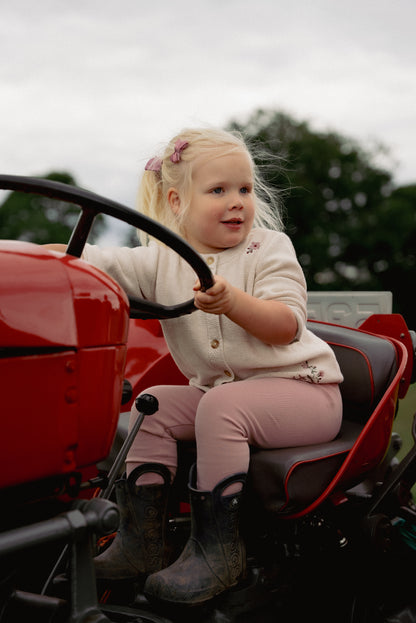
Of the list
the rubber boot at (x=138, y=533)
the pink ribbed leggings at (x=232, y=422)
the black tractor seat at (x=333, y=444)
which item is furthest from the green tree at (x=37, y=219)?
the rubber boot at (x=138, y=533)

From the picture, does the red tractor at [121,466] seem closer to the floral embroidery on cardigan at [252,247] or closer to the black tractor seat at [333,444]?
the black tractor seat at [333,444]

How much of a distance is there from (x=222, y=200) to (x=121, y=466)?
659 millimetres

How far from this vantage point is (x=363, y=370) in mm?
1726

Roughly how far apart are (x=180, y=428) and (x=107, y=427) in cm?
54

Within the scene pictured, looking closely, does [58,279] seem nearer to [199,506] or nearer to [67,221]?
[199,506]

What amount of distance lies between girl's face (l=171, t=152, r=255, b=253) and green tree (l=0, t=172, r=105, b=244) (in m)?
25.0

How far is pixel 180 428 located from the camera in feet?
5.31

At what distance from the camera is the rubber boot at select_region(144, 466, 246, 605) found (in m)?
1.37

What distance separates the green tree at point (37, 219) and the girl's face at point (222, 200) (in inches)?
985

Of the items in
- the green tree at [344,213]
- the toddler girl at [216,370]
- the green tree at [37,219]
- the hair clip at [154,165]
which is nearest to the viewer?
the toddler girl at [216,370]

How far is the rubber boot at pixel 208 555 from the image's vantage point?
137cm

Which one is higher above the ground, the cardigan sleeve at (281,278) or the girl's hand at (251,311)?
the cardigan sleeve at (281,278)

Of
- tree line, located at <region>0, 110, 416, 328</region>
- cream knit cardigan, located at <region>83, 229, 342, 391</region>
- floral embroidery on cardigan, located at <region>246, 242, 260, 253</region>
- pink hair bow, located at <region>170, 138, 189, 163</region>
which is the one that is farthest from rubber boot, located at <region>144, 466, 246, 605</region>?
tree line, located at <region>0, 110, 416, 328</region>

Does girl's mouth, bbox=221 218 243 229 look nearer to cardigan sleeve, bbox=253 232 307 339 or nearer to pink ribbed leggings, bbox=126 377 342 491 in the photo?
cardigan sleeve, bbox=253 232 307 339
